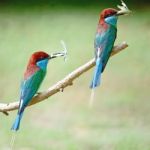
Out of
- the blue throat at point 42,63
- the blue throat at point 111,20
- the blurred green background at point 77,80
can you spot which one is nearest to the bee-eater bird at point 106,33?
the blue throat at point 111,20

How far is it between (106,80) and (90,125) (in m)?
0.33

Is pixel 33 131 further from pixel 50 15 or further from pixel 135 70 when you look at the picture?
pixel 50 15

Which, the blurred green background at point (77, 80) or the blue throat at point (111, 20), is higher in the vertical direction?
the blue throat at point (111, 20)

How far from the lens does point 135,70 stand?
2.64 m

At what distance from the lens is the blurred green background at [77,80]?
2230 millimetres

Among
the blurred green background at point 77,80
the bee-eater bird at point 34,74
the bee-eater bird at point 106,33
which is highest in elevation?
the bee-eater bird at point 106,33

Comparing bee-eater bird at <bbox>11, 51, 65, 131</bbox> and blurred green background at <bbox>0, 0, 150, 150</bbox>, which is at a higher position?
bee-eater bird at <bbox>11, 51, 65, 131</bbox>

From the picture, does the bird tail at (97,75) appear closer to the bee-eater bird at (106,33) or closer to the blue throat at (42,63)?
the bee-eater bird at (106,33)

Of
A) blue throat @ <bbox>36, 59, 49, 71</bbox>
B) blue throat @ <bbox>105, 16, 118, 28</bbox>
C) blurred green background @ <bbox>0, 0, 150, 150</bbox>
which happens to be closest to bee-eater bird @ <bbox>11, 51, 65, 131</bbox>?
blue throat @ <bbox>36, 59, 49, 71</bbox>

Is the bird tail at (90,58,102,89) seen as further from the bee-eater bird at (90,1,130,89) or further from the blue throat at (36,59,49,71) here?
the blue throat at (36,59,49,71)

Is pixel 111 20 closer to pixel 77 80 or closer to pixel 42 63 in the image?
pixel 42 63

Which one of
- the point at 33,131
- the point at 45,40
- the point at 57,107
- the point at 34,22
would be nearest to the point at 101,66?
the point at 33,131

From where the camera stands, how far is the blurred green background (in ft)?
7.32

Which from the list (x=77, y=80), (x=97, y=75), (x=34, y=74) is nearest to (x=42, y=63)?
(x=34, y=74)
